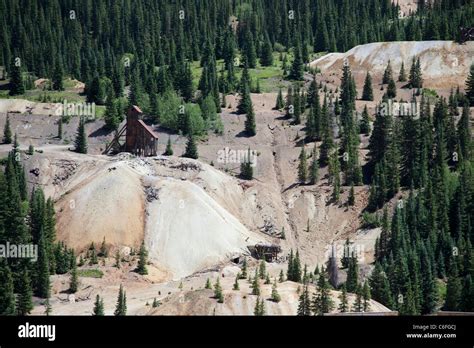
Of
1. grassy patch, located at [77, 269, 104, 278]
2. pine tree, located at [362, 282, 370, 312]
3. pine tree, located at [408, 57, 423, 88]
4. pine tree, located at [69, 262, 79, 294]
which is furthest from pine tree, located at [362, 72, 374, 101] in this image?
pine tree, located at [362, 282, 370, 312]

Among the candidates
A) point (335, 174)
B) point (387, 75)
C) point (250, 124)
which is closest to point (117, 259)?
point (335, 174)

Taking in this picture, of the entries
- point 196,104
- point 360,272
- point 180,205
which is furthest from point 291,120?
point 360,272

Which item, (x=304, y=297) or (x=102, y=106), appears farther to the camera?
(x=102, y=106)

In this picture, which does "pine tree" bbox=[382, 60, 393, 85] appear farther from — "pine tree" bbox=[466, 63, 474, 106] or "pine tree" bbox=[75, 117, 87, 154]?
"pine tree" bbox=[75, 117, 87, 154]

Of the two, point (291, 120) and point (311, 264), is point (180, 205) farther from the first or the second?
point (291, 120)

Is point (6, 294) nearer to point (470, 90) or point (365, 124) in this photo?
point (365, 124)

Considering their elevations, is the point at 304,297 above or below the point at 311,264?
above
